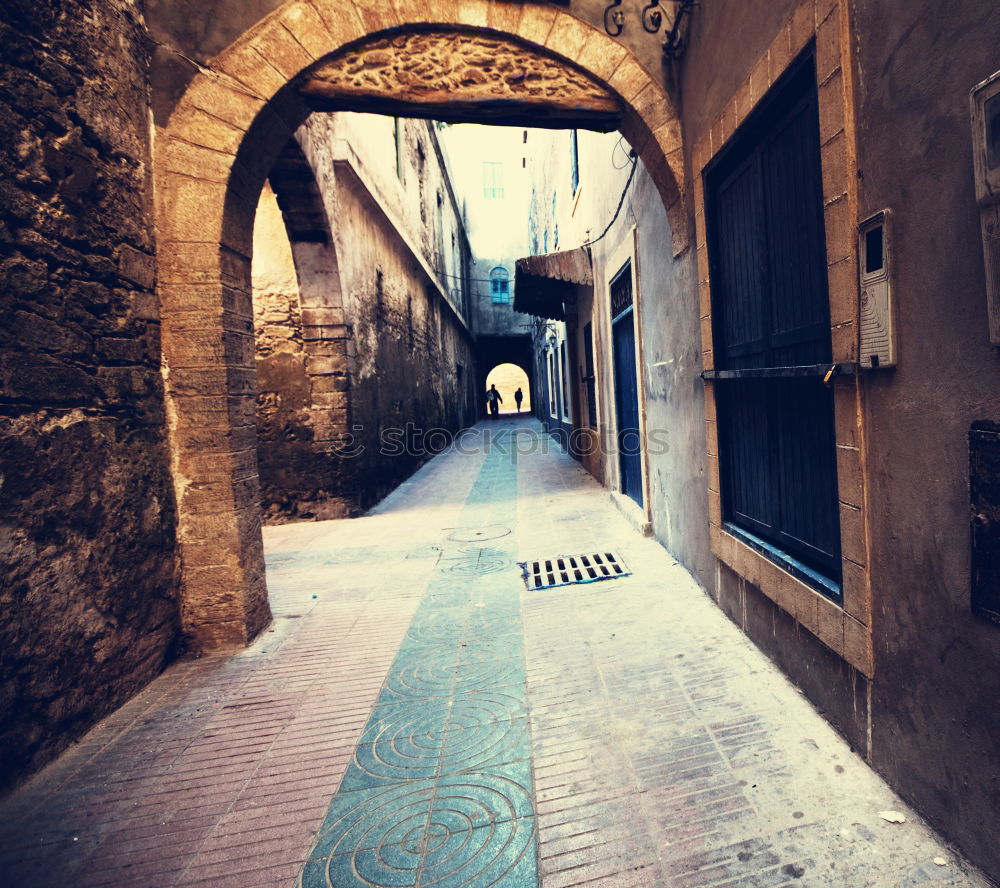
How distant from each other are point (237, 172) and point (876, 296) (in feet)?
11.5

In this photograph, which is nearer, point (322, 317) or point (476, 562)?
point (476, 562)

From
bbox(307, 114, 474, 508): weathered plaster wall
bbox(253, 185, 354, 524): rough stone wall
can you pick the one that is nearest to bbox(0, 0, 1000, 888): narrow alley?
bbox(253, 185, 354, 524): rough stone wall

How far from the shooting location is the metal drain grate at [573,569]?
4090 millimetres

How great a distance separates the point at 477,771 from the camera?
2027 millimetres

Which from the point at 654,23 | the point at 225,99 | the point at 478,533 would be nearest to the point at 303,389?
the point at 478,533

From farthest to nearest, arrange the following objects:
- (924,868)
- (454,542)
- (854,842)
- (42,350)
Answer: (454,542) → (42,350) → (854,842) → (924,868)

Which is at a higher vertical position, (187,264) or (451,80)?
(451,80)

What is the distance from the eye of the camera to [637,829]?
1.72 meters

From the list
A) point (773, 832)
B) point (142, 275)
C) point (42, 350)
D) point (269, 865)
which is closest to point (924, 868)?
point (773, 832)

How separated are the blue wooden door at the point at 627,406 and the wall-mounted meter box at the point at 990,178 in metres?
4.10

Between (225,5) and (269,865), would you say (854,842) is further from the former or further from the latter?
(225,5)

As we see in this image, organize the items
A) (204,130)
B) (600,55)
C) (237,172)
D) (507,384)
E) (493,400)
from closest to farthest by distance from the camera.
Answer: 1. (204,130)
2. (237,172)
3. (600,55)
4. (493,400)
5. (507,384)

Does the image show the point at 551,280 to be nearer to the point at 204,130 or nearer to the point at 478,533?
the point at 478,533

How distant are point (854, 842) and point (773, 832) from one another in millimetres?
228
